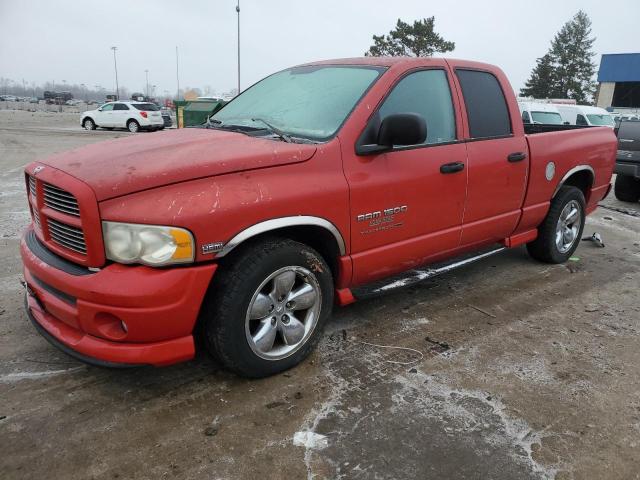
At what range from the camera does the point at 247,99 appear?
4148mm

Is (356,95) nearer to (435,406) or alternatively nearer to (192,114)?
(435,406)

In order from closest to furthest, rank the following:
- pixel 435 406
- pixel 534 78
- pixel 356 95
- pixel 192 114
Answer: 1. pixel 435 406
2. pixel 356 95
3. pixel 192 114
4. pixel 534 78

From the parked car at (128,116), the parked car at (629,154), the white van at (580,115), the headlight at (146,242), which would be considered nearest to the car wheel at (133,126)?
the parked car at (128,116)

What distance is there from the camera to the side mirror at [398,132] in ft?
10.2

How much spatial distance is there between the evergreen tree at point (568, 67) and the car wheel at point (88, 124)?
56372mm

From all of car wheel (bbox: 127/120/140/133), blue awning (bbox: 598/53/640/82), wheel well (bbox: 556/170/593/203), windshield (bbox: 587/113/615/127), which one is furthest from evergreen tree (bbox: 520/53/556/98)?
wheel well (bbox: 556/170/593/203)

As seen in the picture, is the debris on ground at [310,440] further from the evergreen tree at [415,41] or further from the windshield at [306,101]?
the evergreen tree at [415,41]

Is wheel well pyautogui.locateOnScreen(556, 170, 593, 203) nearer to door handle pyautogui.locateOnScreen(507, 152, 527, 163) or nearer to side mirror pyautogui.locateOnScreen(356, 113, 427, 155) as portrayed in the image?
door handle pyautogui.locateOnScreen(507, 152, 527, 163)

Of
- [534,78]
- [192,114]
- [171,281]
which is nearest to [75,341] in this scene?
[171,281]

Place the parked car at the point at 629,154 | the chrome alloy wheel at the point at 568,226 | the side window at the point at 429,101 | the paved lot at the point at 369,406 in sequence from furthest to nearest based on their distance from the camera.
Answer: the parked car at the point at 629,154 → the chrome alloy wheel at the point at 568,226 → the side window at the point at 429,101 → the paved lot at the point at 369,406

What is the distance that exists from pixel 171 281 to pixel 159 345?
0.36 meters

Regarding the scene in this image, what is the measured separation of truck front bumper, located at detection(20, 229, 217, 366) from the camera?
2.49 m

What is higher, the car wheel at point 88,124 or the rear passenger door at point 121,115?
the rear passenger door at point 121,115

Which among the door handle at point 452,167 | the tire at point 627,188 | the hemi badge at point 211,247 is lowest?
the tire at point 627,188
